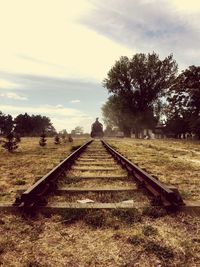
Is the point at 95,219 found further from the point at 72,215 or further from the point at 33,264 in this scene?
the point at 33,264

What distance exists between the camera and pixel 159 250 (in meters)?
2.91

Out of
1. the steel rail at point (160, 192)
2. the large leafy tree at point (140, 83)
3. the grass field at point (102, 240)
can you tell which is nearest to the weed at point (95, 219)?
the grass field at point (102, 240)

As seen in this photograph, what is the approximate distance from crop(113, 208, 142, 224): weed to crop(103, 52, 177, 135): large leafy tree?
49913 mm

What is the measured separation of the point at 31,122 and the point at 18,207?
122607 mm

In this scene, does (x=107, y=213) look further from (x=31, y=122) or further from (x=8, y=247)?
(x=31, y=122)

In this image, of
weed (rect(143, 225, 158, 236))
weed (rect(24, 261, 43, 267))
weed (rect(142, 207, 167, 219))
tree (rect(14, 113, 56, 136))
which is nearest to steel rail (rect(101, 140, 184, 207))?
weed (rect(142, 207, 167, 219))

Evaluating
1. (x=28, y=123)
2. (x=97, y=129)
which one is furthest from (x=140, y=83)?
(x=28, y=123)

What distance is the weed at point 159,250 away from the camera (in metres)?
2.79

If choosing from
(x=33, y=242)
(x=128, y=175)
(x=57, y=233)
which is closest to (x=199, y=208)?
(x=57, y=233)

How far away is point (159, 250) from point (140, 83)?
2051 inches

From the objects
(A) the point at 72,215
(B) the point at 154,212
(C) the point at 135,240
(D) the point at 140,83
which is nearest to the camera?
(C) the point at 135,240

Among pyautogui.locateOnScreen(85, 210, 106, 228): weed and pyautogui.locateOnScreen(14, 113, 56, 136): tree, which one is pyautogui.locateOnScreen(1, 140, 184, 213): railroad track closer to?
pyautogui.locateOnScreen(85, 210, 106, 228): weed

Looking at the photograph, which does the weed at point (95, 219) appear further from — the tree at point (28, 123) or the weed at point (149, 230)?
the tree at point (28, 123)

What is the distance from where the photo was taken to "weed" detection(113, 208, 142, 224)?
369cm
